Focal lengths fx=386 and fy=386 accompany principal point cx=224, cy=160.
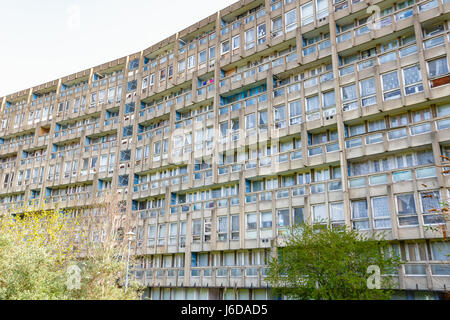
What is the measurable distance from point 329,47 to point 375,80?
218 inches

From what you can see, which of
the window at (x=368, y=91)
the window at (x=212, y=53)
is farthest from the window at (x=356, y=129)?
the window at (x=212, y=53)

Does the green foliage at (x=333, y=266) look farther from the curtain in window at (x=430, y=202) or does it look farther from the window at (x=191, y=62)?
the window at (x=191, y=62)

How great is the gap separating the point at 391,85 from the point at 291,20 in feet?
39.1

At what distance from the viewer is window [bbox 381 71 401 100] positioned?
85.1 ft

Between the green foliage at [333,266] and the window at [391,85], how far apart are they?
34.4 feet

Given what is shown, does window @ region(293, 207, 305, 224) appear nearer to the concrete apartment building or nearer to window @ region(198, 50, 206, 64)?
the concrete apartment building

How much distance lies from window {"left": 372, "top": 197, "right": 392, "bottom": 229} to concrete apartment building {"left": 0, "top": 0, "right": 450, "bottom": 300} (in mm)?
64

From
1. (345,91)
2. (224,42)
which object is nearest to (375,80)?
(345,91)

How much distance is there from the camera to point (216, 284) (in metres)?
29.8

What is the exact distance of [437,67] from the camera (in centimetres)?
2472

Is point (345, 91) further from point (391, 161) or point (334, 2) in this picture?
point (334, 2)

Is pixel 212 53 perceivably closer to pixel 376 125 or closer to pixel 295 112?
pixel 295 112

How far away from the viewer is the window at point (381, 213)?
2389 cm

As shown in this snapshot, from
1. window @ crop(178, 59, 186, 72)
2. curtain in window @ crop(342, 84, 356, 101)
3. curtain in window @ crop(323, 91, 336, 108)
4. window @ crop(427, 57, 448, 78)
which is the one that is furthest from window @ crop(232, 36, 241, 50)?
window @ crop(427, 57, 448, 78)
